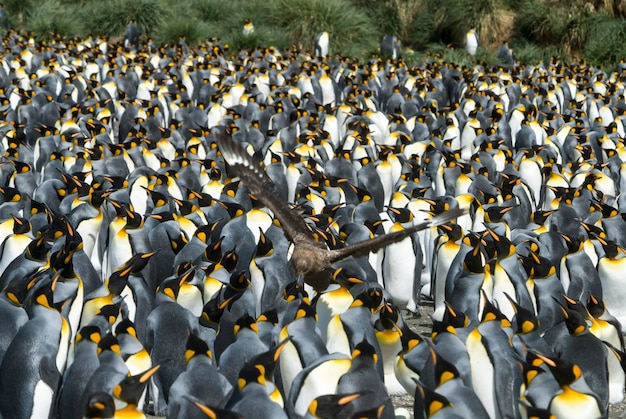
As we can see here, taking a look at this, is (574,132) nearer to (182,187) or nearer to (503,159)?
(503,159)

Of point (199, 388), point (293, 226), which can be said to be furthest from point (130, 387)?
point (293, 226)

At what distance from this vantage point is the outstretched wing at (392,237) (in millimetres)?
3846

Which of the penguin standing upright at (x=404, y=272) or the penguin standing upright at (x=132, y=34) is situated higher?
the penguin standing upright at (x=404, y=272)

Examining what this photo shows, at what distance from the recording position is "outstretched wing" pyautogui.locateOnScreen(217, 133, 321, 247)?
4777 millimetres

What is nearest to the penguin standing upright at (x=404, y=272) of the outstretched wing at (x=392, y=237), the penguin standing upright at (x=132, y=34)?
the outstretched wing at (x=392, y=237)

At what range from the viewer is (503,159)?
8.82m

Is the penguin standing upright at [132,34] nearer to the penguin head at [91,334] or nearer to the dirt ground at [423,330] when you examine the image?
the dirt ground at [423,330]

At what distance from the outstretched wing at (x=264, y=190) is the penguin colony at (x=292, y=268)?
0.30 m

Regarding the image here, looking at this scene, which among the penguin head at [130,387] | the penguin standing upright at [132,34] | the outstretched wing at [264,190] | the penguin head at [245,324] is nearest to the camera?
the penguin head at [130,387]

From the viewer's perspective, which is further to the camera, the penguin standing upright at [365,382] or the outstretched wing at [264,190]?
the outstretched wing at [264,190]

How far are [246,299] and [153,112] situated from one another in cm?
619

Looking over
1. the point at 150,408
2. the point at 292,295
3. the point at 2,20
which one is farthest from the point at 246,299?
the point at 2,20

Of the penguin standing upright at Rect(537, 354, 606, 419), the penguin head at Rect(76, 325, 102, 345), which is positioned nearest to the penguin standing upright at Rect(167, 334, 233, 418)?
the penguin head at Rect(76, 325, 102, 345)

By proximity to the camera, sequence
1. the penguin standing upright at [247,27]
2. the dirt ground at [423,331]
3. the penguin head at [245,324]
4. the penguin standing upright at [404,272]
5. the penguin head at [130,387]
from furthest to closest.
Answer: the penguin standing upright at [247,27]
the penguin standing upright at [404,272]
the dirt ground at [423,331]
the penguin head at [245,324]
the penguin head at [130,387]
